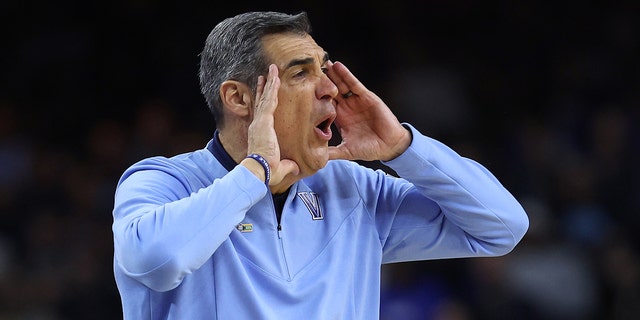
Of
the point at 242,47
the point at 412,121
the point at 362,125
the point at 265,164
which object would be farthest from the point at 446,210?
the point at 412,121

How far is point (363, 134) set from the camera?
2492 millimetres

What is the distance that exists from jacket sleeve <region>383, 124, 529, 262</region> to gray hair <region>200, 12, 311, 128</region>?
16.1 inches

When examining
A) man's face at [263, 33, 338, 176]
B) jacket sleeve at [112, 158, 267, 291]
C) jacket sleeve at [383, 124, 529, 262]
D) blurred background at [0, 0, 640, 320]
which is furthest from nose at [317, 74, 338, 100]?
blurred background at [0, 0, 640, 320]

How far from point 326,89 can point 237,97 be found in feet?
0.74

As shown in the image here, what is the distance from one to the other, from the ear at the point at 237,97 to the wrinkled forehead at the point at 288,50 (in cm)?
10

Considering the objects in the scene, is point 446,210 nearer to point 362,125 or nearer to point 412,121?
point 362,125

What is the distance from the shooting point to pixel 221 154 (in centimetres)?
242

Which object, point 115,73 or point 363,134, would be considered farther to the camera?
point 115,73

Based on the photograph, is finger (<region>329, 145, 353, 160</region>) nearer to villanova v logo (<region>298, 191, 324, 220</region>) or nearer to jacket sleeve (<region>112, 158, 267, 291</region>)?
villanova v logo (<region>298, 191, 324, 220</region>)

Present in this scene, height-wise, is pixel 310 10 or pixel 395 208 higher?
pixel 395 208
